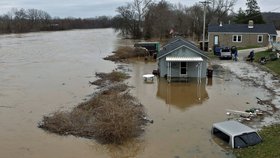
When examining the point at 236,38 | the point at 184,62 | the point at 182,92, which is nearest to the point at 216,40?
the point at 236,38

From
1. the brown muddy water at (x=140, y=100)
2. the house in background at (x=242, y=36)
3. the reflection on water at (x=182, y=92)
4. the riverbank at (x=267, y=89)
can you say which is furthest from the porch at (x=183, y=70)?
the house in background at (x=242, y=36)

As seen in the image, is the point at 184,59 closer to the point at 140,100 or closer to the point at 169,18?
the point at 140,100

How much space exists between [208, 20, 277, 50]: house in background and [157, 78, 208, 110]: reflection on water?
2316 centimetres

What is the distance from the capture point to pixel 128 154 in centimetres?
1605

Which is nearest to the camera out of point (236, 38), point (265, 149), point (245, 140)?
point (265, 149)

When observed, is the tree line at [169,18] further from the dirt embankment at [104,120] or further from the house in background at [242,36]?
the dirt embankment at [104,120]

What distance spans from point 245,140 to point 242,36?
131 feet

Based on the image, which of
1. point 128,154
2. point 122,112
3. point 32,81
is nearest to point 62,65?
point 32,81

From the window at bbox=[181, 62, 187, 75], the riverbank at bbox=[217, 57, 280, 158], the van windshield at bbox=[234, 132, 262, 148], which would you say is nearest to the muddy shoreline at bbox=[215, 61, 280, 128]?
the riverbank at bbox=[217, 57, 280, 158]

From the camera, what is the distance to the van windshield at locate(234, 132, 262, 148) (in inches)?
627

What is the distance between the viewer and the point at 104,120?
1802 centimetres

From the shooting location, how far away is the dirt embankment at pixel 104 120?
17.3 m

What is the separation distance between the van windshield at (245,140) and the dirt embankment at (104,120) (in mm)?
4820

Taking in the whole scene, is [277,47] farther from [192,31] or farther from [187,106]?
[192,31]
